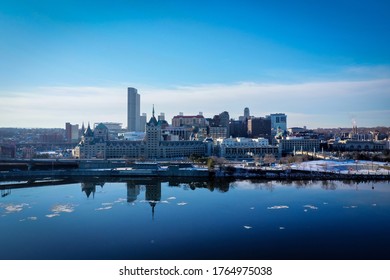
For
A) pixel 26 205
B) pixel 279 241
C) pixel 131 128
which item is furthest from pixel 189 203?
pixel 131 128

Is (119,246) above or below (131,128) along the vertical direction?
below

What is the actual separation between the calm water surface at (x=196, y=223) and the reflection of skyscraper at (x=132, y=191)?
3cm

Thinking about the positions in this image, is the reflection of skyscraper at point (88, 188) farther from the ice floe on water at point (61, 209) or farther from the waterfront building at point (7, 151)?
the waterfront building at point (7, 151)

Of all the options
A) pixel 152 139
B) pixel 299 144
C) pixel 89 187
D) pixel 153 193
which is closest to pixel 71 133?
pixel 152 139

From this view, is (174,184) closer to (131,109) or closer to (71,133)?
(71,133)

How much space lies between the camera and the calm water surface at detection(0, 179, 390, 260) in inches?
261

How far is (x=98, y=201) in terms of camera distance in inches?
433

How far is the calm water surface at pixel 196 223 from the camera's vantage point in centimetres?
662

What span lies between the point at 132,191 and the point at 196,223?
17.2ft

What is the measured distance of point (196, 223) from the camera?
834 centimetres

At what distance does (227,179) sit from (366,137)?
2948 cm

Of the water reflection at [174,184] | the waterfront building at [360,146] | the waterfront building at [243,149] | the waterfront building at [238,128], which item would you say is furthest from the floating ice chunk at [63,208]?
the waterfront building at [238,128]

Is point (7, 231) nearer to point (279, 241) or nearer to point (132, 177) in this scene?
point (279, 241)

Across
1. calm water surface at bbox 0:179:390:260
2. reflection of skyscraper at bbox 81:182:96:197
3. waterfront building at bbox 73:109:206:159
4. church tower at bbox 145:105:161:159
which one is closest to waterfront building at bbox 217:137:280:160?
waterfront building at bbox 73:109:206:159
